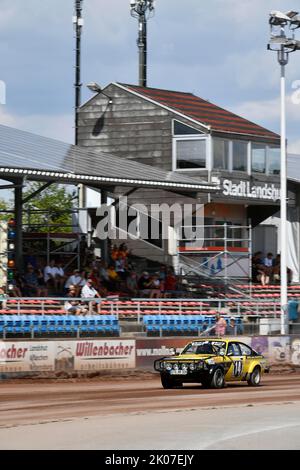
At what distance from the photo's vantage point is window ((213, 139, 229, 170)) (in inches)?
1683

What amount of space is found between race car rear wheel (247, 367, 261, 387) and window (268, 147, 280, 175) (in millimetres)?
19904

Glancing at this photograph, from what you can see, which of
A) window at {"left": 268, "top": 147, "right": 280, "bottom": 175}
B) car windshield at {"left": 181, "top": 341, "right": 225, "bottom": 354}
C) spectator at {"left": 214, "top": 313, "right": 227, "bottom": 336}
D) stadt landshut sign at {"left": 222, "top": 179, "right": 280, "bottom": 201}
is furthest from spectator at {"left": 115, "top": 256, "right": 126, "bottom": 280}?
car windshield at {"left": 181, "top": 341, "right": 225, "bottom": 354}

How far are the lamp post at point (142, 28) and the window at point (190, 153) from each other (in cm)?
1545

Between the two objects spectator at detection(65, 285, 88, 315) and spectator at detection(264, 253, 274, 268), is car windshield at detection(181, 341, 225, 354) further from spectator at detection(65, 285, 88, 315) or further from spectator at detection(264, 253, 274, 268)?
spectator at detection(264, 253, 274, 268)

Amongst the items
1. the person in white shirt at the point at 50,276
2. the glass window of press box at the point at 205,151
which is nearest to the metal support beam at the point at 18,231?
the person in white shirt at the point at 50,276

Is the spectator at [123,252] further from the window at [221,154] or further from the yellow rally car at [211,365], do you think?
the yellow rally car at [211,365]

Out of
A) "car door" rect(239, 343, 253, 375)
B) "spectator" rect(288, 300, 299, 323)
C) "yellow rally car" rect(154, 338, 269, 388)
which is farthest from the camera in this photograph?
"spectator" rect(288, 300, 299, 323)

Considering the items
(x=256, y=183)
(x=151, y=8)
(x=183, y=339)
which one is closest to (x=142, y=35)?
(x=151, y=8)

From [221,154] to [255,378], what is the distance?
58.0 ft

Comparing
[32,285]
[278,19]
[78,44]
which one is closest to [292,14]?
[278,19]

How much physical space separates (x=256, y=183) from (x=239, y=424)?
1141 inches

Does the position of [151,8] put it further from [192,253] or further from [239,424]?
[239,424]

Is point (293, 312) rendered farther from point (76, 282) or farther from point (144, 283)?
point (76, 282)

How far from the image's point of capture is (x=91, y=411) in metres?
18.4
